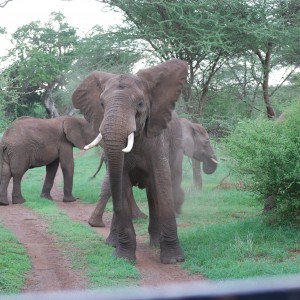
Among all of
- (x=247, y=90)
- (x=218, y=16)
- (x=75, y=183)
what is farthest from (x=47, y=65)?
(x=218, y=16)

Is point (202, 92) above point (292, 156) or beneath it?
above

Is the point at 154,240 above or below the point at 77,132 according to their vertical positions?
below

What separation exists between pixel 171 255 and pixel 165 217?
0.45m

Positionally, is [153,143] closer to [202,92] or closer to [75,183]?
[202,92]

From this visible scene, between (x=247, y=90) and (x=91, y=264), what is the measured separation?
11.5 metres

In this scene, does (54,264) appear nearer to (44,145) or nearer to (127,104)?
(127,104)

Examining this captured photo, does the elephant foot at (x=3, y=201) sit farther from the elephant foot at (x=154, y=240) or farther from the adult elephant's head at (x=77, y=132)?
the elephant foot at (x=154, y=240)

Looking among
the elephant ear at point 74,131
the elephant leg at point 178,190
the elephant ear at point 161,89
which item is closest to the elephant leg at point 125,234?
the elephant ear at point 161,89

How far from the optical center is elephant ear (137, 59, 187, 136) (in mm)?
7535

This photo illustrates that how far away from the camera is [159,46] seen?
14922 millimetres

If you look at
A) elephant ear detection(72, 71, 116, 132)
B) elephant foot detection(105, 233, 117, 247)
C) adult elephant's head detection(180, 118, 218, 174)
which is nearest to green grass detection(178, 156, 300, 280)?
elephant foot detection(105, 233, 117, 247)

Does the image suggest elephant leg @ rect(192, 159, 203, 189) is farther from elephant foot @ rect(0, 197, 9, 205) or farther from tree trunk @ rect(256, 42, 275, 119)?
elephant foot @ rect(0, 197, 9, 205)

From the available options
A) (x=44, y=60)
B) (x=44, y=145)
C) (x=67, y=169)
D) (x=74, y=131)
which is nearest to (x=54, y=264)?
(x=67, y=169)

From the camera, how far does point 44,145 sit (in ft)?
50.4
